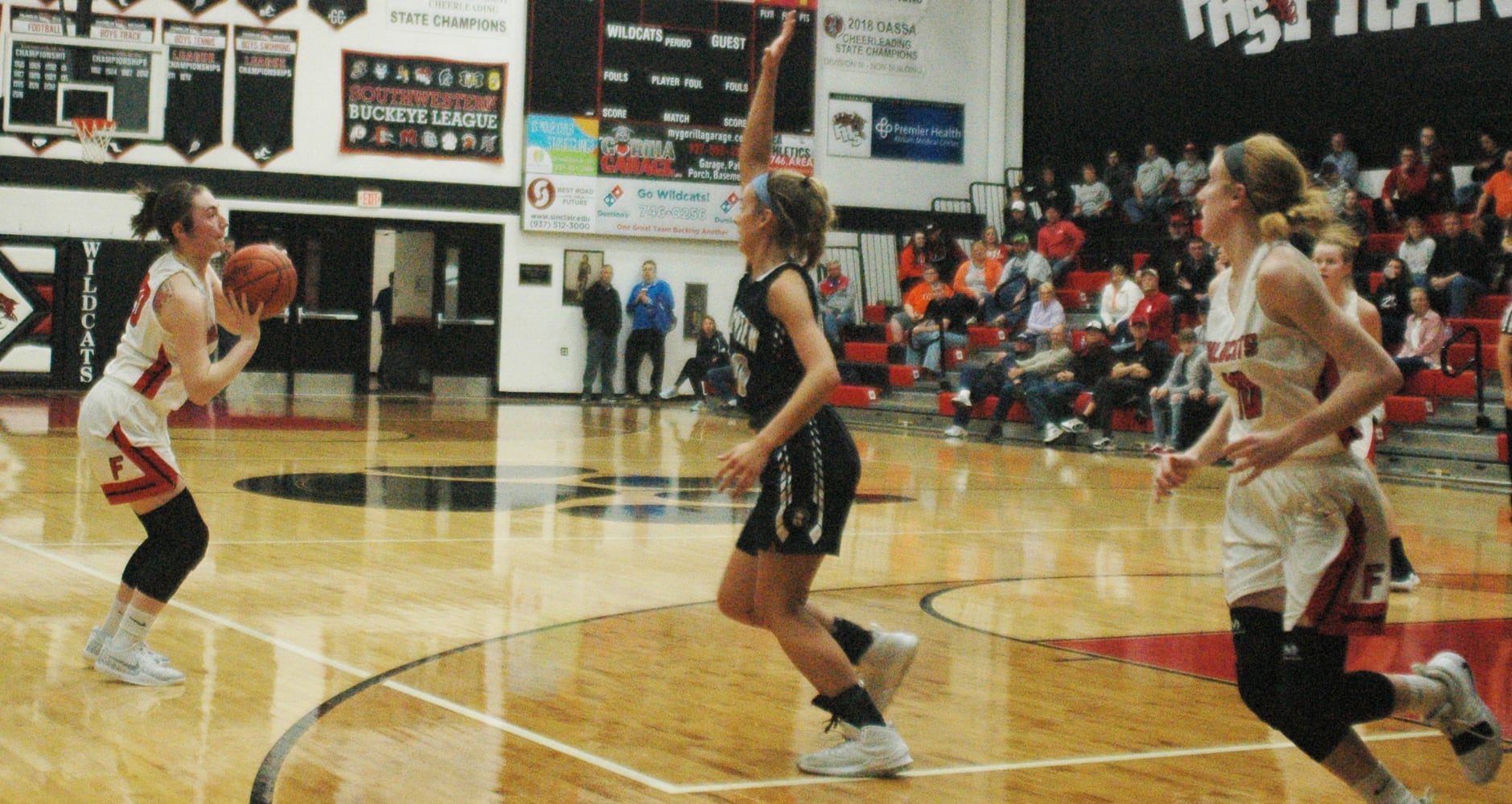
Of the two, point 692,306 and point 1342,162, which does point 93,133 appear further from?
point 1342,162

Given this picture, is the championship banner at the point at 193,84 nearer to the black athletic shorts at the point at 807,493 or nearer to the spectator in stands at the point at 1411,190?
the spectator in stands at the point at 1411,190

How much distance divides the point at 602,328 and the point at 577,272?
3.27 feet

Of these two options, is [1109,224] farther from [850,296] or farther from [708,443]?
[708,443]

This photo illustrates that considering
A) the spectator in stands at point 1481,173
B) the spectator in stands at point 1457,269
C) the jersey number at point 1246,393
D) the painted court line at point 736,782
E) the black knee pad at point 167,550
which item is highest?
the spectator in stands at point 1481,173

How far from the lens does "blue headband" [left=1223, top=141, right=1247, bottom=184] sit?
334cm

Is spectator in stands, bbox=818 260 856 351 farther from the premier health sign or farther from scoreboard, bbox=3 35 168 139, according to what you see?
scoreboard, bbox=3 35 168 139

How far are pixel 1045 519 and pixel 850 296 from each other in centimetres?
1067

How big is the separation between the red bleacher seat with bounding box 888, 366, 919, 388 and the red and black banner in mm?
8060

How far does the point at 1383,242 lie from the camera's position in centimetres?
1556

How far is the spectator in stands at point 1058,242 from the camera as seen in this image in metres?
18.2

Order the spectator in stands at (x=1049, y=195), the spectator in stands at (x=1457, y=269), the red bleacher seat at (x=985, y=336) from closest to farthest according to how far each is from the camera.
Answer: the spectator in stands at (x=1457, y=269) < the red bleacher seat at (x=985, y=336) < the spectator in stands at (x=1049, y=195)

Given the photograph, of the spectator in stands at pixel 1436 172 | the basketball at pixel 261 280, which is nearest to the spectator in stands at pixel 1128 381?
the spectator in stands at pixel 1436 172

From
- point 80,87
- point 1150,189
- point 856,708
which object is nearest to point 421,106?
point 80,87

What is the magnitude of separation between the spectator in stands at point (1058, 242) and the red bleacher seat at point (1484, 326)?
5.30 metres
